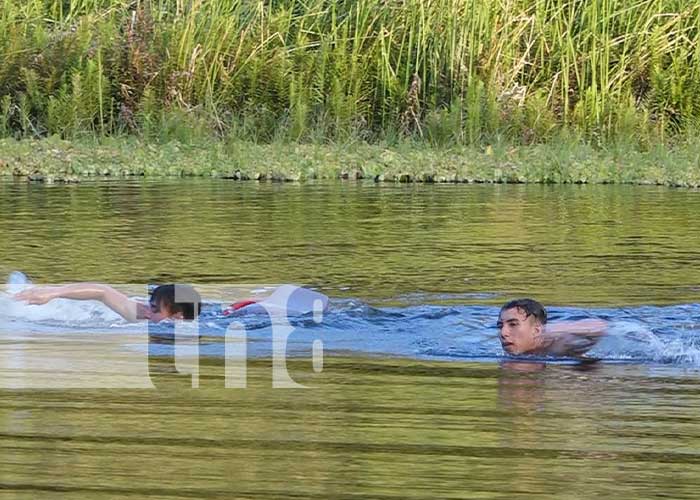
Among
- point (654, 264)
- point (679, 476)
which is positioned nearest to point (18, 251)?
point (654, 264)

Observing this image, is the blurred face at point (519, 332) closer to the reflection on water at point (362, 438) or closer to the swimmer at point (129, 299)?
the reflection on water at point (362, 438)

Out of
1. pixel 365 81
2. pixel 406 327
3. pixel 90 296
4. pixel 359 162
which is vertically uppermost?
pixel 365 81

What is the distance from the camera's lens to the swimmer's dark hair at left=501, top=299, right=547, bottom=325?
7.46m

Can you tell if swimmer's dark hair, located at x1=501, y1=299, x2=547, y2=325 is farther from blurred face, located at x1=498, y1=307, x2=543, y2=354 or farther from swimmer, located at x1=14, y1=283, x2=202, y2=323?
swimmer, located at x1=14, y1=283, x2=202, y2=323

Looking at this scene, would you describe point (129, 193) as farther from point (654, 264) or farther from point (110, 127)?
point (654, 264)

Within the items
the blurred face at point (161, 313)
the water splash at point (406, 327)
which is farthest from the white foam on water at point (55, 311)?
the blurred face at point (161, 313)

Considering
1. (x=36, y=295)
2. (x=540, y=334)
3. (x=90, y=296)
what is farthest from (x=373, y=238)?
(x=540, y=334)

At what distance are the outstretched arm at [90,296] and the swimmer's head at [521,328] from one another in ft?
6.03

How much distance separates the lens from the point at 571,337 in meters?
7.36

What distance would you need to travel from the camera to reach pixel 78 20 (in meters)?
→ 17.5

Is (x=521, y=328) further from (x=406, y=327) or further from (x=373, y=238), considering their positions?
(x=373, y=238)

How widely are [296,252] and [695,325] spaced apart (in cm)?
308

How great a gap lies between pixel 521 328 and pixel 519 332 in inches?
2.5

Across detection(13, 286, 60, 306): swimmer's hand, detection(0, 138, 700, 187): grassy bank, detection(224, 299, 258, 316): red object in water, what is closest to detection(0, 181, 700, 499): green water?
detection(224, 299, 258, 316): red object in water
